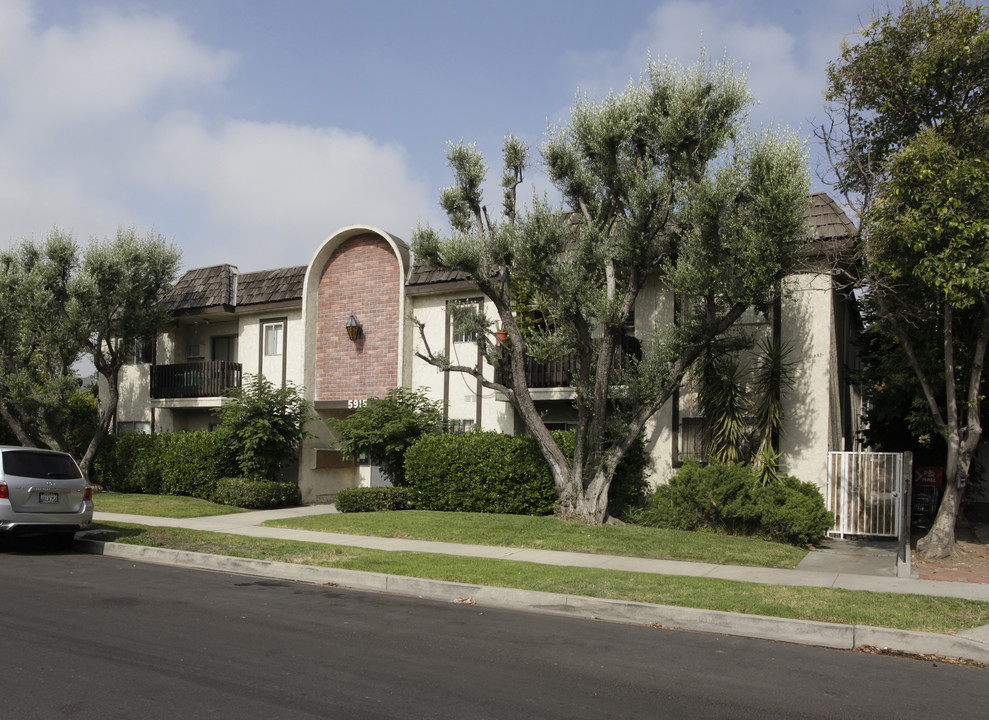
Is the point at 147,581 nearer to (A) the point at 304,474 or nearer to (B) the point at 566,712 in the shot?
(B) the point at 566,712

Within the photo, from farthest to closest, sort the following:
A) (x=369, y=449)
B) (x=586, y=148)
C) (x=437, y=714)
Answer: (x=369, y=449), (x=586, y=148), (x=437, y=714)

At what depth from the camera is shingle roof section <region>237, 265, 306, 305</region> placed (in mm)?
22891

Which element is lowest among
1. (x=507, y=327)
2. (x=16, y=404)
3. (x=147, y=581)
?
(x=147, y=581)

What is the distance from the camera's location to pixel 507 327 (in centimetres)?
1560

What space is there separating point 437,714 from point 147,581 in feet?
20.9

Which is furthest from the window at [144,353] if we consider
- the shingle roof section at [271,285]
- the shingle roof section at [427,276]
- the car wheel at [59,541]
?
the car wheel at [59,541]

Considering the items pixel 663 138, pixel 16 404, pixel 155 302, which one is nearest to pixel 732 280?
pixel 663 138

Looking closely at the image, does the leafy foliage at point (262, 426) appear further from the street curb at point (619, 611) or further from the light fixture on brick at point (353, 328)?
the street curb at point (619, 611)

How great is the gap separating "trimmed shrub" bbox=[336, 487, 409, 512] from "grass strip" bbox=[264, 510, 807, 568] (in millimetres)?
1085

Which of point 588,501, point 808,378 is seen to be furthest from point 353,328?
point 808,378

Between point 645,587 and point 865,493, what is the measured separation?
252 inches

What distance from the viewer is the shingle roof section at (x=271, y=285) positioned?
2289cm

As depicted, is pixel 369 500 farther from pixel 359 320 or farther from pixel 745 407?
pixel 745 407

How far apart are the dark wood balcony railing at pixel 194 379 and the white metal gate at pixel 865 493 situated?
16.1 m
